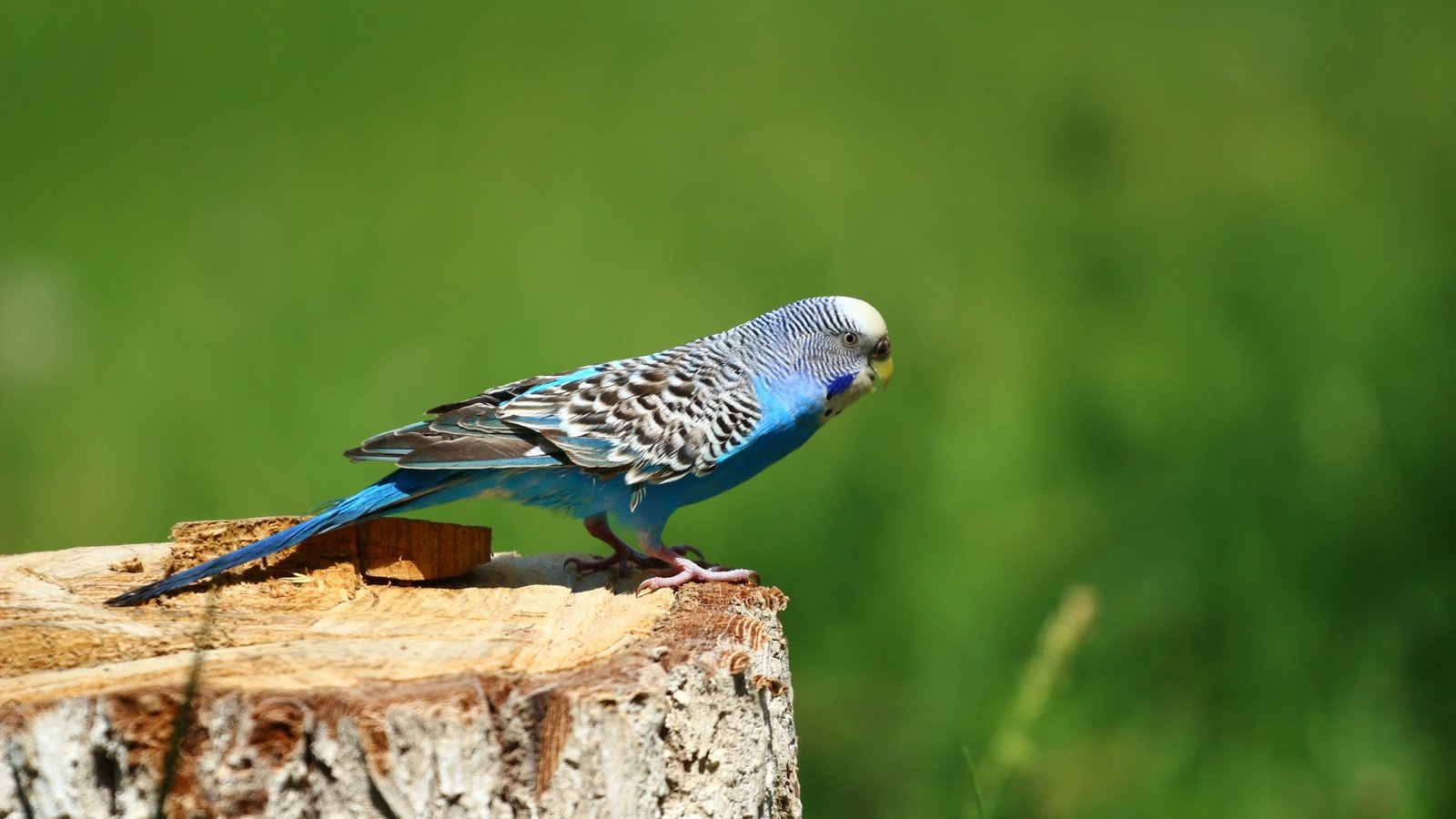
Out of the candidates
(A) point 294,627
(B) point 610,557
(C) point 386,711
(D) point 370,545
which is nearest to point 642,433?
(B) point 610,557

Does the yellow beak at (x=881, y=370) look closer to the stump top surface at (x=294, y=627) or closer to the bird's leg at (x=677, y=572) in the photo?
the bird's leg at (x=677, y=572)

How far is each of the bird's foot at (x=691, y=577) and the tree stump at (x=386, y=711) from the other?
1.16 ft

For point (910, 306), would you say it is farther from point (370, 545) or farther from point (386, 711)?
point (386, 711)

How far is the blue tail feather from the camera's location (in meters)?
3.17

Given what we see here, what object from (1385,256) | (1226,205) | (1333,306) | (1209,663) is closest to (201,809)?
(1209,663)

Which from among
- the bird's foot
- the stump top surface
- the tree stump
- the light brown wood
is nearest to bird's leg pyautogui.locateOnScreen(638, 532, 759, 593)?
the bird's foot

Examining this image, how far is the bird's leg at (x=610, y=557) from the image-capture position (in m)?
3.87

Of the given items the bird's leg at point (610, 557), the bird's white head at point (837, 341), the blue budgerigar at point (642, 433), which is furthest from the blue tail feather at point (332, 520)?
the bird's white head at point (837, 341)

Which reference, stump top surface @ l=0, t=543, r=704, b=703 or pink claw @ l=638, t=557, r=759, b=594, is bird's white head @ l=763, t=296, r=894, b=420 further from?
stump top surface @ l=0, t=543, r=704, b=703

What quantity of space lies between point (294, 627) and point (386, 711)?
63 centimetres

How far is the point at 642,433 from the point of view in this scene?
12.5ft

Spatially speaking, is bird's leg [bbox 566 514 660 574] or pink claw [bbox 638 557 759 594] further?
bird's leg [bbox 566 514 660 574]

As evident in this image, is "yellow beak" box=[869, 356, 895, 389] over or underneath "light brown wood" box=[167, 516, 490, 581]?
over

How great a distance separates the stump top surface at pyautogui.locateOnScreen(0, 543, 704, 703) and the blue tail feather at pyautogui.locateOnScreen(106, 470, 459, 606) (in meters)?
0.04
